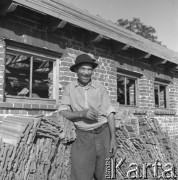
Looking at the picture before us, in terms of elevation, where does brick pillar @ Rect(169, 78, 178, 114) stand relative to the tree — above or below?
below

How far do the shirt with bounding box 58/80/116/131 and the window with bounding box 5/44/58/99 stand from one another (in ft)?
5.22

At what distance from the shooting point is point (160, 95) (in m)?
8.96

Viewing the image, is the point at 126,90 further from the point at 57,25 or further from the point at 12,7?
the point at 12,7

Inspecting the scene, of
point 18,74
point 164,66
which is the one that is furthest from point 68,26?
point 164,66

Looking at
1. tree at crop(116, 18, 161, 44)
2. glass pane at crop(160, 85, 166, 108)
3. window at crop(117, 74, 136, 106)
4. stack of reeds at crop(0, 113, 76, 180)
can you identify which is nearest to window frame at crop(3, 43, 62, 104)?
stack of reeds at crop(0, 113, 76, 180)

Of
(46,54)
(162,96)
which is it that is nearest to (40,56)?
(46,54)

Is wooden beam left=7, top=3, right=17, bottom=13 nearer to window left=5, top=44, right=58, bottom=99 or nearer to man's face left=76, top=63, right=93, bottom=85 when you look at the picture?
window left=5, top=44, right=58, bottom=99

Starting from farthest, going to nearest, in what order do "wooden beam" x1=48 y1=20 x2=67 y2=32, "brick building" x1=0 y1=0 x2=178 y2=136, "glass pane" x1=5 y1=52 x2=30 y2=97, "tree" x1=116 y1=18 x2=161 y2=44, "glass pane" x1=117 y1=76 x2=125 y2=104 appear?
"tree" x1=116 y1=18 x2=161 y2=44
"glass pane" x1=117 y1=76 x2=125 y2=104
"wooden beam" x1=48 y1=20 x2=67 y2=32
"glass pane" x1=5 y1=52 x2=30 y2=97
"brick building" x1=0 y1=0 x2=178 y2=136

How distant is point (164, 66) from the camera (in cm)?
862

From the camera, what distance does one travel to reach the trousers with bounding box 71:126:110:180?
3.00 meters

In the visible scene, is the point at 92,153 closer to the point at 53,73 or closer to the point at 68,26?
the point at 53,73

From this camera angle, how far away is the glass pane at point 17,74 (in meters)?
4.53

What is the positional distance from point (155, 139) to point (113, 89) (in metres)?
1.69

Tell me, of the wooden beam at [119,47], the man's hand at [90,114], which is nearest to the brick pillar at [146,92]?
the wooden beam at [119,47]
